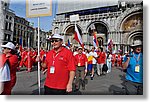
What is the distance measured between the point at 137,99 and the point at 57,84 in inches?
50.7

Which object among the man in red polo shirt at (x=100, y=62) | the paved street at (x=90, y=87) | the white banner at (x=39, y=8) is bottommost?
the paved street at (x=90, y=87)

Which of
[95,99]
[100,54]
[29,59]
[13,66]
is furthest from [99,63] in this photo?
[13,66]

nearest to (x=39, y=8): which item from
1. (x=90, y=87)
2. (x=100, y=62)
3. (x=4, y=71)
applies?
(x=4, y=71)

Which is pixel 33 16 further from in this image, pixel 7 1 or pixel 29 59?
pixel 29 59

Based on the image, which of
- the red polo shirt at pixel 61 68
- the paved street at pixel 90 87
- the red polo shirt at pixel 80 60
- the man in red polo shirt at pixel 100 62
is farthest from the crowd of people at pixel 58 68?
the man in red polo shirt at pixel 100 62

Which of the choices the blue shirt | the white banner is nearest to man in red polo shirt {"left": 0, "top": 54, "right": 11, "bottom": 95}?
the white banner

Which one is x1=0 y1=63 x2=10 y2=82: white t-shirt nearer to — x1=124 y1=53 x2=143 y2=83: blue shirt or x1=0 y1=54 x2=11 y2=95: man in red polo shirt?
x1=0 y1=54 x2=11 y2=95: man in red polo shirt

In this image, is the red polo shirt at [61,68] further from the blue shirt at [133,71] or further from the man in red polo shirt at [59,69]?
the blue shirt at [133,71]

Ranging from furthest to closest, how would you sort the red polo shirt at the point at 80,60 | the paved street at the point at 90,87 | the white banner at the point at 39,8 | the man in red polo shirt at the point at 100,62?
the man in red polo shirt at the point at 100,62
the red polo shirt at the point at 80,60
the paved street at the point at 90,87
the white banner at the point at 39,8

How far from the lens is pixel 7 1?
10.5 feet

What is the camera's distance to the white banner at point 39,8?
265 cm

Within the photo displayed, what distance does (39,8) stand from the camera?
268 cm

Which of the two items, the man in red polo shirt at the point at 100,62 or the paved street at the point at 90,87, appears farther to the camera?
the man in red polo shirt at the point at 100,62

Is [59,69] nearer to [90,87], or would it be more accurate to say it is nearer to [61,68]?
[61,68]
